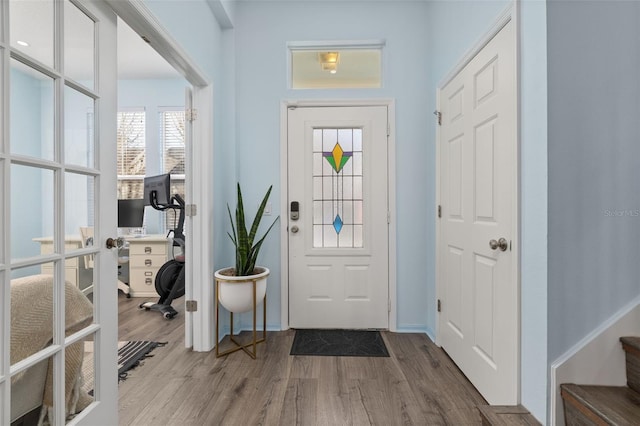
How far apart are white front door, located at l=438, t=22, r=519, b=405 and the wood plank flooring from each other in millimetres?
227

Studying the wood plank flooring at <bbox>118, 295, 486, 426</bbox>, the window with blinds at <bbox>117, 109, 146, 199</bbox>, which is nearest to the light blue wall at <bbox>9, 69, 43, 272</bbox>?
the wood plank flooring at <bbox>118, 295, 486, 426</bbox>

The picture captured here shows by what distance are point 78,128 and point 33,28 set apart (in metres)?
0.35

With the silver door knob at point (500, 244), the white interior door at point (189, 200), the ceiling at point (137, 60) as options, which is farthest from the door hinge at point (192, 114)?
the silver door knob at point (500, 244)

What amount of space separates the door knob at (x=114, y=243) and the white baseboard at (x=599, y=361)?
6.31 feet

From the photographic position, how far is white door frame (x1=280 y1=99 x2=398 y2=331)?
2734 millimetres

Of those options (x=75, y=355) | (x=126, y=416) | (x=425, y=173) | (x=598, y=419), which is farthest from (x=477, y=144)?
(x=126, y=416)

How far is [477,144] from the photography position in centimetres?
188

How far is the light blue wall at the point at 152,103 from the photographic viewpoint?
427 centimetres

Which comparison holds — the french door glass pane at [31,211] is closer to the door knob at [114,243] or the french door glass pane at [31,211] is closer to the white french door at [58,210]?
the white french door at [58,210]

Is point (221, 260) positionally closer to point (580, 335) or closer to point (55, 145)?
point (55, 145)

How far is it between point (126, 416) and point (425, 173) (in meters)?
2.60

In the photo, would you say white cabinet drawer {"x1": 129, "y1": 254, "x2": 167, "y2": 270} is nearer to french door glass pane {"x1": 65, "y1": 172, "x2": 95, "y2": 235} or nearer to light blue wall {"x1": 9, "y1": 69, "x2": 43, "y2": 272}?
french door glass pane {"x1": 65, "y1": 172, "x2": 95, "y2": 235}

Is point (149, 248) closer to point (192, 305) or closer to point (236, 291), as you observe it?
point (192, 305)

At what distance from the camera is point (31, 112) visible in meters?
1.06
